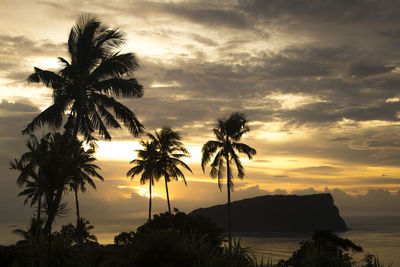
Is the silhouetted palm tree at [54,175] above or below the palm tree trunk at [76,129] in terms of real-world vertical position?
below

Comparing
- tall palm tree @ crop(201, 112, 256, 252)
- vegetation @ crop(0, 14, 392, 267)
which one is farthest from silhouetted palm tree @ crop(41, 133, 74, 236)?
tall palm tree @ crop(201, 112, 256, 252)

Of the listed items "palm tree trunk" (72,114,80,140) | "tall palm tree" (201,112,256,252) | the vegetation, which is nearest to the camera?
the vegetation

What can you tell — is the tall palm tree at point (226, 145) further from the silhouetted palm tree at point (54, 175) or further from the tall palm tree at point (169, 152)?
the silhouetted palm tree at point (54, 175)

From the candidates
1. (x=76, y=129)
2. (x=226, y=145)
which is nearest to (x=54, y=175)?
(x=76, y=129)

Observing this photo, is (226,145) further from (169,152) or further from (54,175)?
(54,175)

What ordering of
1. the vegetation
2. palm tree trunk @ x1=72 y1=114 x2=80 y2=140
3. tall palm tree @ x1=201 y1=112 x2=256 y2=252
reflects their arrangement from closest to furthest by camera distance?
the vegetation, palm tree trunk @ x1=72 y1=114 x2=80 y2=140, tall palm tree @ x1=201 y1=112 x2=256 y2=252

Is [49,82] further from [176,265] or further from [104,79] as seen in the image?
[176,265]

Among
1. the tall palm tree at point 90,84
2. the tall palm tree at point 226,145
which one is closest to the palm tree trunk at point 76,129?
the tall palm tree at point 90,84

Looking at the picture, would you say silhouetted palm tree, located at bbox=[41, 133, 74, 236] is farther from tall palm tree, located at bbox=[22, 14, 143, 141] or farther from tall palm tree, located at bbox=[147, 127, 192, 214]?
tall palm tree, located at bbox=[147, 127, 192, 214]

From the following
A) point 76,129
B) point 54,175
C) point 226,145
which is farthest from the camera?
point 226,145

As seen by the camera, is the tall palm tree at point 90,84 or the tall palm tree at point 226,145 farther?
the tall palm tree at point 226,145

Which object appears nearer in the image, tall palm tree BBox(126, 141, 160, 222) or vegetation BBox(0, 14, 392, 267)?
vegetation BBox(0, 14, 392, 267)

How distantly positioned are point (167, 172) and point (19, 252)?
111 ft

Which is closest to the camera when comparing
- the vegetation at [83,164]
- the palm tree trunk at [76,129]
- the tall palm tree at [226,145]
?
the vegetation at [83,164]
